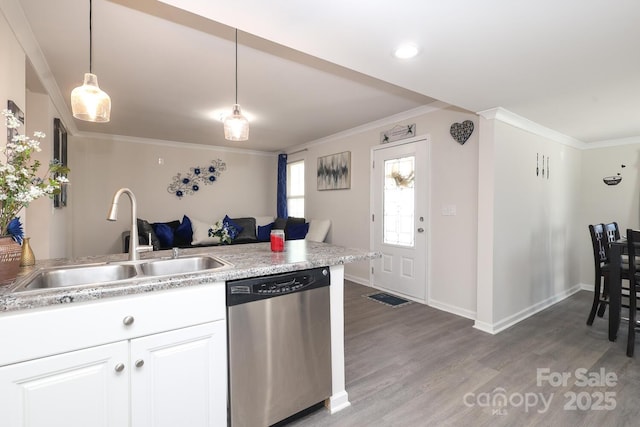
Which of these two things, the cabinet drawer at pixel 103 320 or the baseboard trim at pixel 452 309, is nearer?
the cabinet drawer at pixel 103 320

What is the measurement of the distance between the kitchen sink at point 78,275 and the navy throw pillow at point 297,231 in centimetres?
378

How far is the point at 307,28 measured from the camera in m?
1.64

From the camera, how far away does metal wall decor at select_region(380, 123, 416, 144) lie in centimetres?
382

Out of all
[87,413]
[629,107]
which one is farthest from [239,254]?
[629,107]

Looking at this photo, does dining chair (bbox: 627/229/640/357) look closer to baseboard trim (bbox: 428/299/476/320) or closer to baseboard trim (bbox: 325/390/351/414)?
baseboard trim (bbox: 428/299/476/320)

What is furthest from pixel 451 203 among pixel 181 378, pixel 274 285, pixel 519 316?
pixel 181 378

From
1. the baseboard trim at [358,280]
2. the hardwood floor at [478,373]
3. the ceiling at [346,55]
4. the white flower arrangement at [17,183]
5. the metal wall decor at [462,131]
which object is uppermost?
the ceiling at [346,55]

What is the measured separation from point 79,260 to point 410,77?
2.38 metres

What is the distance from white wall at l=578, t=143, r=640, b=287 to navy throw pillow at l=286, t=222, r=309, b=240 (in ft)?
13.6

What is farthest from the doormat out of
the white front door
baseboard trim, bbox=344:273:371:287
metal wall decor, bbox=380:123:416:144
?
metal wall decor, bbox=380:123:416:144

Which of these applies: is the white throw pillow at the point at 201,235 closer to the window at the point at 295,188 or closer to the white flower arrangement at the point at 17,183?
the window at the point at 295,188

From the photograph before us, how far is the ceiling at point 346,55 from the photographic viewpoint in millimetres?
1528

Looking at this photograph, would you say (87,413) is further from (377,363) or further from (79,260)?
(377,363)

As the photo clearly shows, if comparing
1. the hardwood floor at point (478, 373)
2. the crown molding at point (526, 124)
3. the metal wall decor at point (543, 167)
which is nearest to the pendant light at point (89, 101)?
the hardwood floor at point (478, 373)
